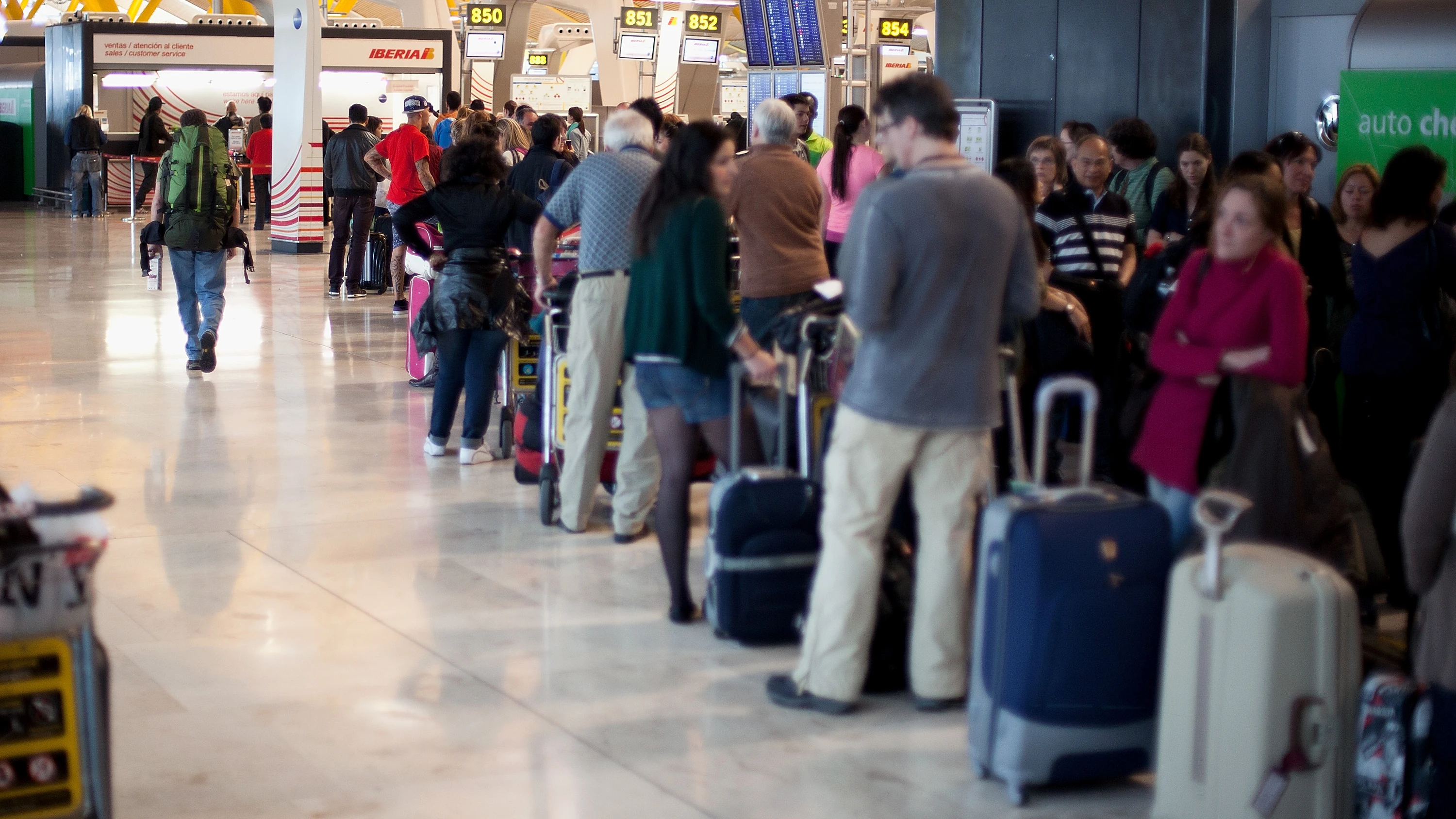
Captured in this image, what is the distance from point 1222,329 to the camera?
3633 millimetres

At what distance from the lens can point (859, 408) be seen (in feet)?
11.8

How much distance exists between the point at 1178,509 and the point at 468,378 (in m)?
3.80

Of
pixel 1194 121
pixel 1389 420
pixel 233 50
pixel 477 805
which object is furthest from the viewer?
pixel 233 50

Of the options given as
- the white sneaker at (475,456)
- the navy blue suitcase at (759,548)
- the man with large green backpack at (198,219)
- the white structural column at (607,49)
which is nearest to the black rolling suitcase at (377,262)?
the man with large green backpack at (198,219)

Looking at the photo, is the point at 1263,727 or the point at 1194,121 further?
the point at 1194,121

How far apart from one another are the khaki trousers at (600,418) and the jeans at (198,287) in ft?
14.7

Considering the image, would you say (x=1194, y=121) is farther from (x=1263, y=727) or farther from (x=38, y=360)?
(x=38, y=360)

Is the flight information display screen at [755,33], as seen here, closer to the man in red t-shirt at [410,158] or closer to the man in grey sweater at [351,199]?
the man in red t-shirt at [410,158]

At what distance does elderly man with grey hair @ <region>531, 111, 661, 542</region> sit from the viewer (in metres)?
5.23

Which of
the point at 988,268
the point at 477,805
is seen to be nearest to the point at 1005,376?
the point at 988,268

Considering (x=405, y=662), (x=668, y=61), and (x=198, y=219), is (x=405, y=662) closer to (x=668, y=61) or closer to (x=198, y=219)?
(x=198, y=219)

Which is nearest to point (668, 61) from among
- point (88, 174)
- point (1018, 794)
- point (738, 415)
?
point (88, 174)

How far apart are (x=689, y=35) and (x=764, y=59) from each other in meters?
12.5

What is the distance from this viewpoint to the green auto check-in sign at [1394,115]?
18.9 feet
